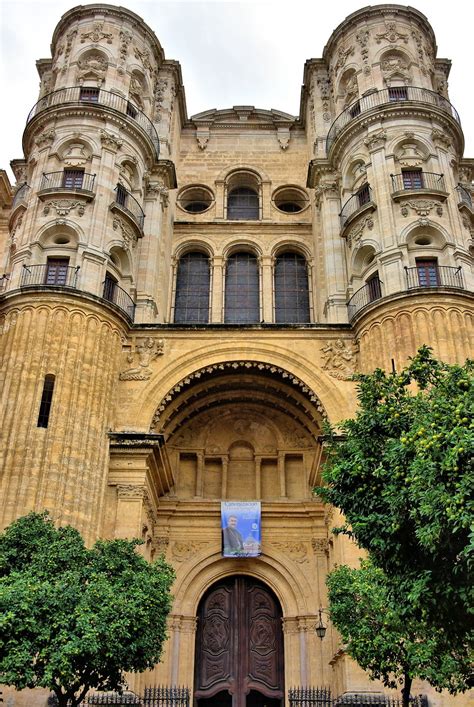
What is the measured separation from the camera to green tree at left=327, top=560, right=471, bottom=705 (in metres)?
12.5

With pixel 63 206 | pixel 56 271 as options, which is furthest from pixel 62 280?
pixel 63 206

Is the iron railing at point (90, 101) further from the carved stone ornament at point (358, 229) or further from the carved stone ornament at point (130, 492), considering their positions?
the carved stone ornament at point (130, 492)

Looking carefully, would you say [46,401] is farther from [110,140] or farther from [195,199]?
[195,199]

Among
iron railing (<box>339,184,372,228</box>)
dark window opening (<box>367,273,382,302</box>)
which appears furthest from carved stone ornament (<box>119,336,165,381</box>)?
iron railing (<box>339,184,372,228</box>)

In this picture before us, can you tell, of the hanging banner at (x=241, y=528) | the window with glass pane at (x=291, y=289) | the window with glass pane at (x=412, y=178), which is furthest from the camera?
the window with glass pane at (x=291, y=289)

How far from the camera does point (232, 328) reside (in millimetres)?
23016

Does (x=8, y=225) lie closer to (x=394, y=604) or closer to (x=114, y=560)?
(x=114, y=560)

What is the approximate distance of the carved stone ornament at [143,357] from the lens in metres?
22.2

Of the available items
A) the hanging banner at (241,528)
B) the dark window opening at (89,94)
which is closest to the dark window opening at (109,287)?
the dark window opening at (89,94)

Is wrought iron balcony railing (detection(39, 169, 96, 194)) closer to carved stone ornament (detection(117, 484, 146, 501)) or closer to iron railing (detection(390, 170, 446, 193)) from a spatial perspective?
carved stone ornament (detection(117, 484, 146, 501))

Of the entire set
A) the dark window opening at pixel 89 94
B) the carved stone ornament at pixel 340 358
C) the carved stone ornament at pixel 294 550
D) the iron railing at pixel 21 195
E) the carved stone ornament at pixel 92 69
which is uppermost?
the carved stone ornament at pixel 92 69

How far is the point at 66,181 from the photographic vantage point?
81.6 ft

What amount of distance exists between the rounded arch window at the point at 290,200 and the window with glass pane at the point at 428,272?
25.7 ft

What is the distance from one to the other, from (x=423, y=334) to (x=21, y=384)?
11198 millimetres
